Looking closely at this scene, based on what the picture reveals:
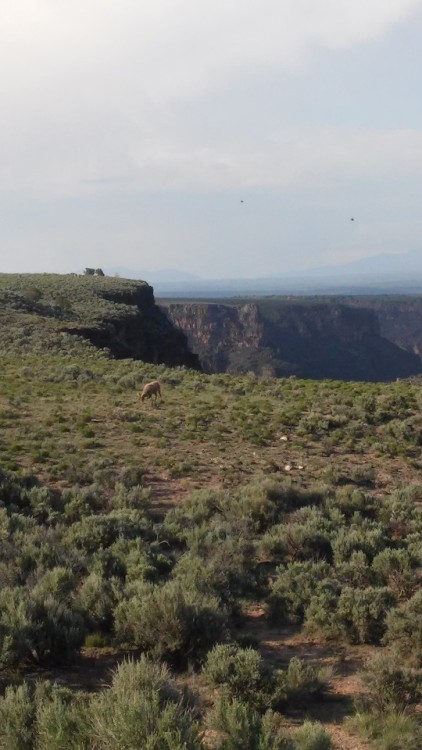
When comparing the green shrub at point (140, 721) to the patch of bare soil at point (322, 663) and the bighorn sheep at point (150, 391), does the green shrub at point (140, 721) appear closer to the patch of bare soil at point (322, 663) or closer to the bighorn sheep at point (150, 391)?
the patch of bare soil at point (322, 663)

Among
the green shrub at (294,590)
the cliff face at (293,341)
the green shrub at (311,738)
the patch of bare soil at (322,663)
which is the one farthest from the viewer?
the cliff face at (293,341)

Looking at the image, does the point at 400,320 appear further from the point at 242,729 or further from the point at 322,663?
the point at 242,729

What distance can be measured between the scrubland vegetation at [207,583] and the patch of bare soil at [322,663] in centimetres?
2

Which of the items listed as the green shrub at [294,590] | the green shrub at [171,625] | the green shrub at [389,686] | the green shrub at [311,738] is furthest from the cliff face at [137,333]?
the green shrub at [311,738]

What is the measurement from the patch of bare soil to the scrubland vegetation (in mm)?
22

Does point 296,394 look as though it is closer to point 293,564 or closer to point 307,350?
point 293,564

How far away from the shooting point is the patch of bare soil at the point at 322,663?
5.77 metres

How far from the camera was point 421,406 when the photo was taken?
68.4ft

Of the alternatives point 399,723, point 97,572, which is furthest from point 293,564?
point 399,723

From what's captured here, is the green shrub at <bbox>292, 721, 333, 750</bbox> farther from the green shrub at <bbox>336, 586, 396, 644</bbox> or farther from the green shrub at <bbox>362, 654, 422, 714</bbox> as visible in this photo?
the green shrub at <bbox>336, 586, 396, 644</bbox>

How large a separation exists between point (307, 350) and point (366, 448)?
310 ft

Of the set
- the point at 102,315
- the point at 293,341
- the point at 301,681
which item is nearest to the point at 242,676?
the point at 301,681

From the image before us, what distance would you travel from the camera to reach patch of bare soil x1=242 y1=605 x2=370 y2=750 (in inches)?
227

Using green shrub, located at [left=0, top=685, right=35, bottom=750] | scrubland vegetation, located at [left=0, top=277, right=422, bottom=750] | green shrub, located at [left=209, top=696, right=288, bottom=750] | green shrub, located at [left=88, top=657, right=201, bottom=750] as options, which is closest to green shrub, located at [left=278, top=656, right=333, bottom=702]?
scrubland vegetation, located at [left=0, top=277, right=422, bottom=750]
